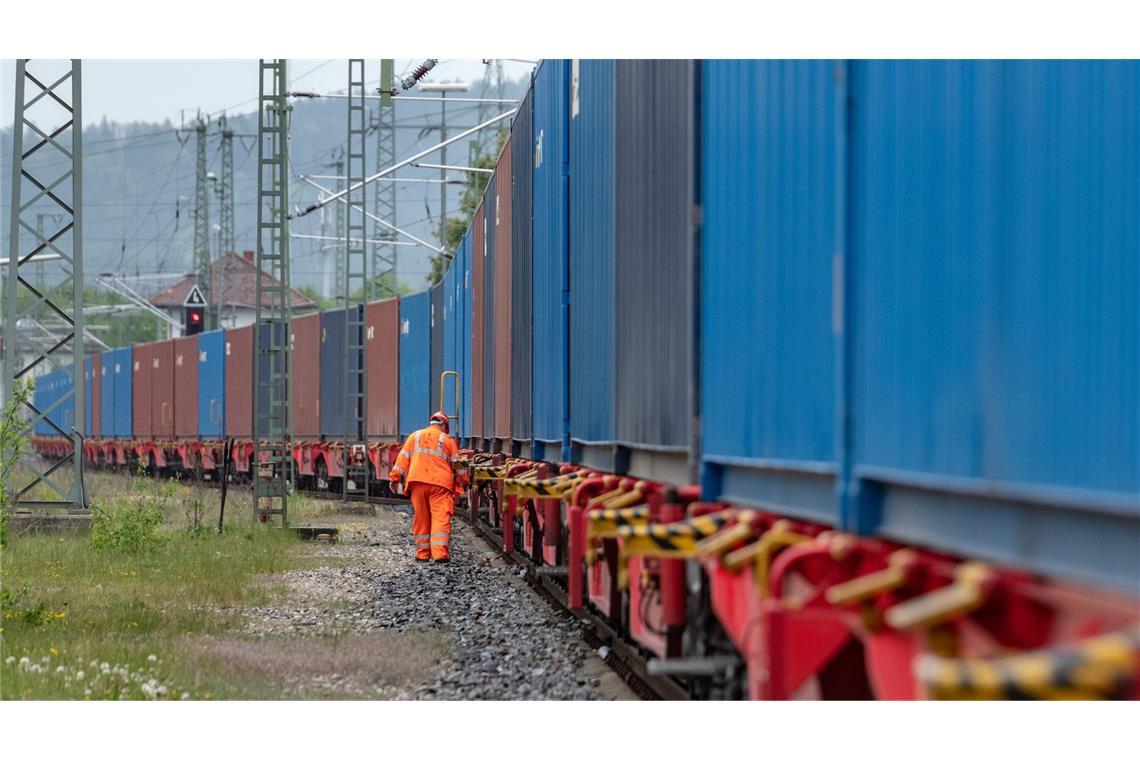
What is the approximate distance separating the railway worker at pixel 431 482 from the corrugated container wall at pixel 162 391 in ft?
79.5

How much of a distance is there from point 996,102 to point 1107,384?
0.76m

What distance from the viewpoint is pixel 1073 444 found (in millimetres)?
3061

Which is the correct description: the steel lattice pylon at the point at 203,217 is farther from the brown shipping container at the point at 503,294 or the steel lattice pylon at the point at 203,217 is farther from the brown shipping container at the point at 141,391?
the brown shipping container at the point at 503,294

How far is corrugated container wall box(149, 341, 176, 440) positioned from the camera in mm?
39656

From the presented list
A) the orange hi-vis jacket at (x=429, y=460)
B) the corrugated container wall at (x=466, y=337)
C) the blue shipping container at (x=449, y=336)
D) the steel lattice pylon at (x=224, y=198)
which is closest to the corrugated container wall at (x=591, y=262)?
the orange hi-vis jacket at (x=429, y=460)

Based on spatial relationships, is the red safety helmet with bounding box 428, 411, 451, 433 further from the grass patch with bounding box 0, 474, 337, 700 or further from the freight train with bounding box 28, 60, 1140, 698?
the freight train with bounding box 28, 60, 1140, 698

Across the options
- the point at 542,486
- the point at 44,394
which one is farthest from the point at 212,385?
the point at 44,394

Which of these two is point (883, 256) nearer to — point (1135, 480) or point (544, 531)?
point (1135, 480)

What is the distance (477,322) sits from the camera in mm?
17766

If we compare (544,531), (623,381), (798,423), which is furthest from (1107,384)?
(544,531)

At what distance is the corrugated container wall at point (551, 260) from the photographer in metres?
10.3

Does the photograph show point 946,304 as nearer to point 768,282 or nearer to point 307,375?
point 768,282

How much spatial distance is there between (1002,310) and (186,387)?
36587 mm

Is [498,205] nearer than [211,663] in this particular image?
No
